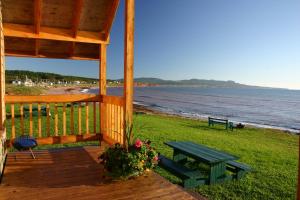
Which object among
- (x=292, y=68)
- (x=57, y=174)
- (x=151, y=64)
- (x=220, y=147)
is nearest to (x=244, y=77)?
(x=292, y=68)

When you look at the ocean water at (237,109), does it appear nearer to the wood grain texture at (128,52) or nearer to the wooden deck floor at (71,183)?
the wood grain texture at (128,52)

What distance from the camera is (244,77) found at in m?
107

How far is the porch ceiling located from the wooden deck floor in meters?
2.71

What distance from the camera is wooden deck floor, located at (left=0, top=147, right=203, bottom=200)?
3410 mm

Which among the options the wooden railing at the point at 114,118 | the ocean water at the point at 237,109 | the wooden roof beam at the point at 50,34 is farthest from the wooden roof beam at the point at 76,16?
the ocean water at the point at 237,109

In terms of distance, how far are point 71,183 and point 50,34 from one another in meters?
3.55

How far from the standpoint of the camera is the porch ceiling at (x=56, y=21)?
5.57 meters

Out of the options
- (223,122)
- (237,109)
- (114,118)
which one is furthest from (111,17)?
(237,109)

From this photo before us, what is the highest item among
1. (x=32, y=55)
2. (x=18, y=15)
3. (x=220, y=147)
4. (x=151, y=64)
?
(x=151, y=64)

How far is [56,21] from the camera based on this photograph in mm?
6008

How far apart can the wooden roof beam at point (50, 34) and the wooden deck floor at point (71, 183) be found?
8.53 ft

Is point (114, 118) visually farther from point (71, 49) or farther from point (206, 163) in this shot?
point (71, 49)

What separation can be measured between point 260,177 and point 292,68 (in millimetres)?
87741

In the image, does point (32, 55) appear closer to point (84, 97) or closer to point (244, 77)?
point (84, 97)
